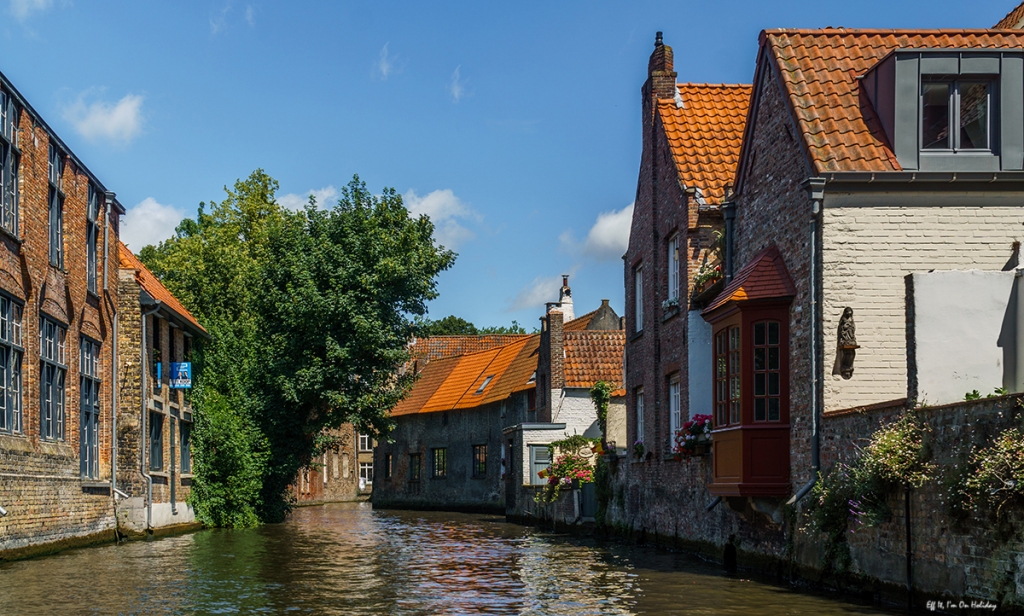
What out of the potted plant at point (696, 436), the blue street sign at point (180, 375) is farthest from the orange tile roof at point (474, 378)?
the potted plant at point (696, 436)

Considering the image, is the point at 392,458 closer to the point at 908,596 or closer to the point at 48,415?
the point at 48,415

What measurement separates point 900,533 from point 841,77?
7.87 meters

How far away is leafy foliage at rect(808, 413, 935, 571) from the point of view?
1351 centimetres

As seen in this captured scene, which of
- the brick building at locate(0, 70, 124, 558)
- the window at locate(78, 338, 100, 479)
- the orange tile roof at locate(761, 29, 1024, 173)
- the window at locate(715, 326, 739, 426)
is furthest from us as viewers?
the window at locate(78, 338, 100, 479)

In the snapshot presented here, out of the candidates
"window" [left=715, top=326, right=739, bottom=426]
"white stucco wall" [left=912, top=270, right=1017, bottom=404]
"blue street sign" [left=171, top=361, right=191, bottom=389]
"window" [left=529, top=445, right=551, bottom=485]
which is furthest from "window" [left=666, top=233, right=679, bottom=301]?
"window" [left=529, top=445, right=551, bottom=485]

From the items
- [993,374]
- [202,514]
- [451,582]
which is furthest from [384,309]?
[993,374]

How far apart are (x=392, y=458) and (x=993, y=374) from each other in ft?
161

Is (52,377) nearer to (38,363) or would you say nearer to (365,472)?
(38,363)

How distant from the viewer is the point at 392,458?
62.1m

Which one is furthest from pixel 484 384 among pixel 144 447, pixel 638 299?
pixel 638 299

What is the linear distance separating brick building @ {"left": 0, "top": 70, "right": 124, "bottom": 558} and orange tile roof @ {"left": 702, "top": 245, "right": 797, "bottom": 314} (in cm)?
1231

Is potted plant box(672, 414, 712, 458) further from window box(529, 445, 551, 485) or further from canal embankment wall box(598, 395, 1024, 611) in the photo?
window box(529, 445, 551, 485)

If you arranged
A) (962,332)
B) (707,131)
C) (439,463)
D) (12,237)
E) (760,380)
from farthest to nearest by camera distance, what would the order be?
(439,463), (707,131), (12,237), (760,380), (962,332)

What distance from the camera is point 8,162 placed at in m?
22.2
